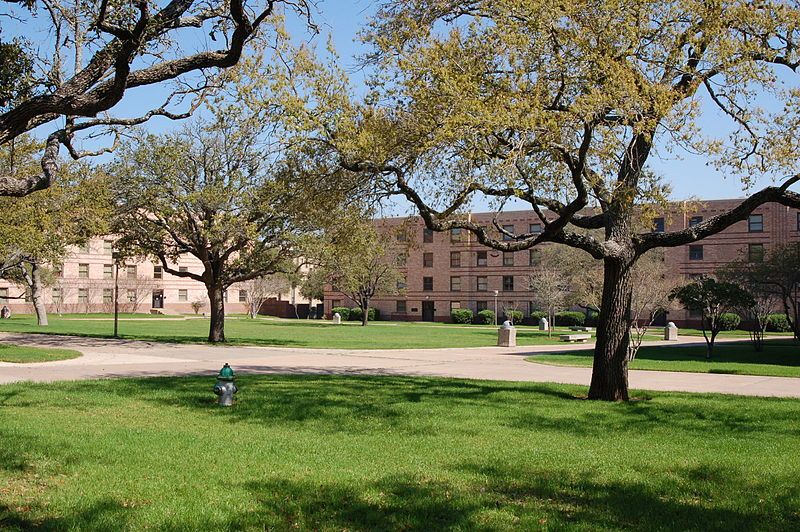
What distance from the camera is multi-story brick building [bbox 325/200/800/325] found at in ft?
214

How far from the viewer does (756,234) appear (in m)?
65.6

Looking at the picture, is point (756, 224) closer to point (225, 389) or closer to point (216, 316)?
point (216, 316)

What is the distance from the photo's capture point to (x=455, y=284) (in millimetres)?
81875

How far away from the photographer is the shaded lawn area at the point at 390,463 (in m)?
5.99

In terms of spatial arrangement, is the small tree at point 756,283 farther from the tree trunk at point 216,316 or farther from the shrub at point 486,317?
the shrub at point 486,317

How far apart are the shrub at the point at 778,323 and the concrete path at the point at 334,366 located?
4023 centimetres

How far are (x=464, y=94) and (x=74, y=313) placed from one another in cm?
7367

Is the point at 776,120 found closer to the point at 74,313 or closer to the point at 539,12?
the point at 539,12

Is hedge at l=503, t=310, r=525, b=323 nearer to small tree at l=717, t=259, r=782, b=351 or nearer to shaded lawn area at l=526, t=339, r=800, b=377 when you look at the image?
small tree at l=717, t=259, r=782, b=351

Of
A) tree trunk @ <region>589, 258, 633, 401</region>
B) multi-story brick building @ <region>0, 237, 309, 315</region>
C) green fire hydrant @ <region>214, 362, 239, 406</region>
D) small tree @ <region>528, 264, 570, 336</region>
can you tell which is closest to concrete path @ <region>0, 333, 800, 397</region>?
tree trunk @ <region>589, 258, 633, 401</region>

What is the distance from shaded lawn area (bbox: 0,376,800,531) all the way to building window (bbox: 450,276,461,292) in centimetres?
6823

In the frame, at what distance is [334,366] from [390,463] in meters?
13.3

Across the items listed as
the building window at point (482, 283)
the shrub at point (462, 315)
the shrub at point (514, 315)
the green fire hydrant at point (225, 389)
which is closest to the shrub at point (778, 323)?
the shrub at point (514, 315)

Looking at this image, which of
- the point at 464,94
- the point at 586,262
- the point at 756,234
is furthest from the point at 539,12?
the point at 756,234
